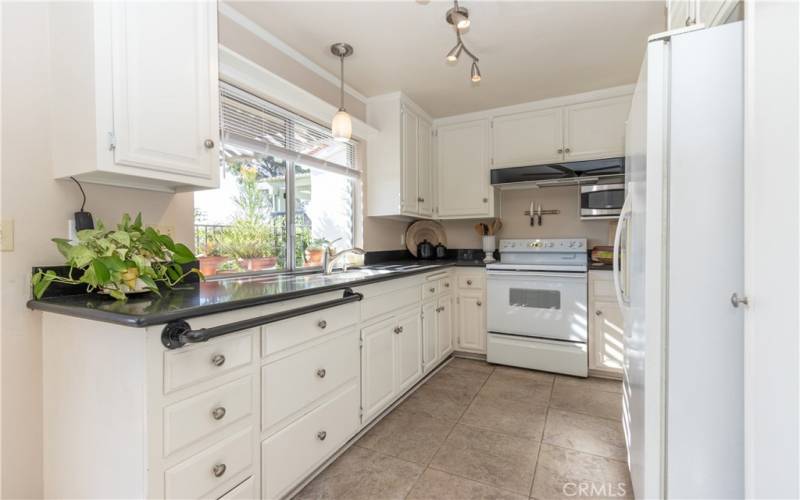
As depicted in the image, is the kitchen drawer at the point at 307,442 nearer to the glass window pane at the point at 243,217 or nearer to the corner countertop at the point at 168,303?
the corner countertop at the point at 168,303

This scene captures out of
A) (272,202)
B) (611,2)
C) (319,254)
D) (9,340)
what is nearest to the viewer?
(9,340)

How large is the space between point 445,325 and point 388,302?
1126 millimetres

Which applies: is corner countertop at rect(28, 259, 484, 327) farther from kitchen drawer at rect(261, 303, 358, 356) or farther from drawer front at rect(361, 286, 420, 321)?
drawer front at rect(361, 286, 420, 321)

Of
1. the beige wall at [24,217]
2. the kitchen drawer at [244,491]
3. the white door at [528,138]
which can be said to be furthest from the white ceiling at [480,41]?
the kitchen drawer at [244,491]

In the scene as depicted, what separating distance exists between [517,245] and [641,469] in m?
2.42

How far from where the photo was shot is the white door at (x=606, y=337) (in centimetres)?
279

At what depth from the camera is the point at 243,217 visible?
7.05 feet

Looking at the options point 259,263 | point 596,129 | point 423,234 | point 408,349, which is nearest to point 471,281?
point 423,234

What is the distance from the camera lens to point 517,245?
11.6ft

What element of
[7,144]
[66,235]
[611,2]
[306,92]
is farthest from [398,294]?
[611,2]

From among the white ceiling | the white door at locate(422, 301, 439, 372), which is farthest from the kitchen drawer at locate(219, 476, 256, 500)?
the white ceiling

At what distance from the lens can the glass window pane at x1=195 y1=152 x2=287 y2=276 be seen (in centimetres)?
193

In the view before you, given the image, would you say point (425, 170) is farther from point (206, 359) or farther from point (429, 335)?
point (206, 359)

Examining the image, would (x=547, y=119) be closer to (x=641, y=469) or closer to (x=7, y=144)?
(x=641, y=469)
